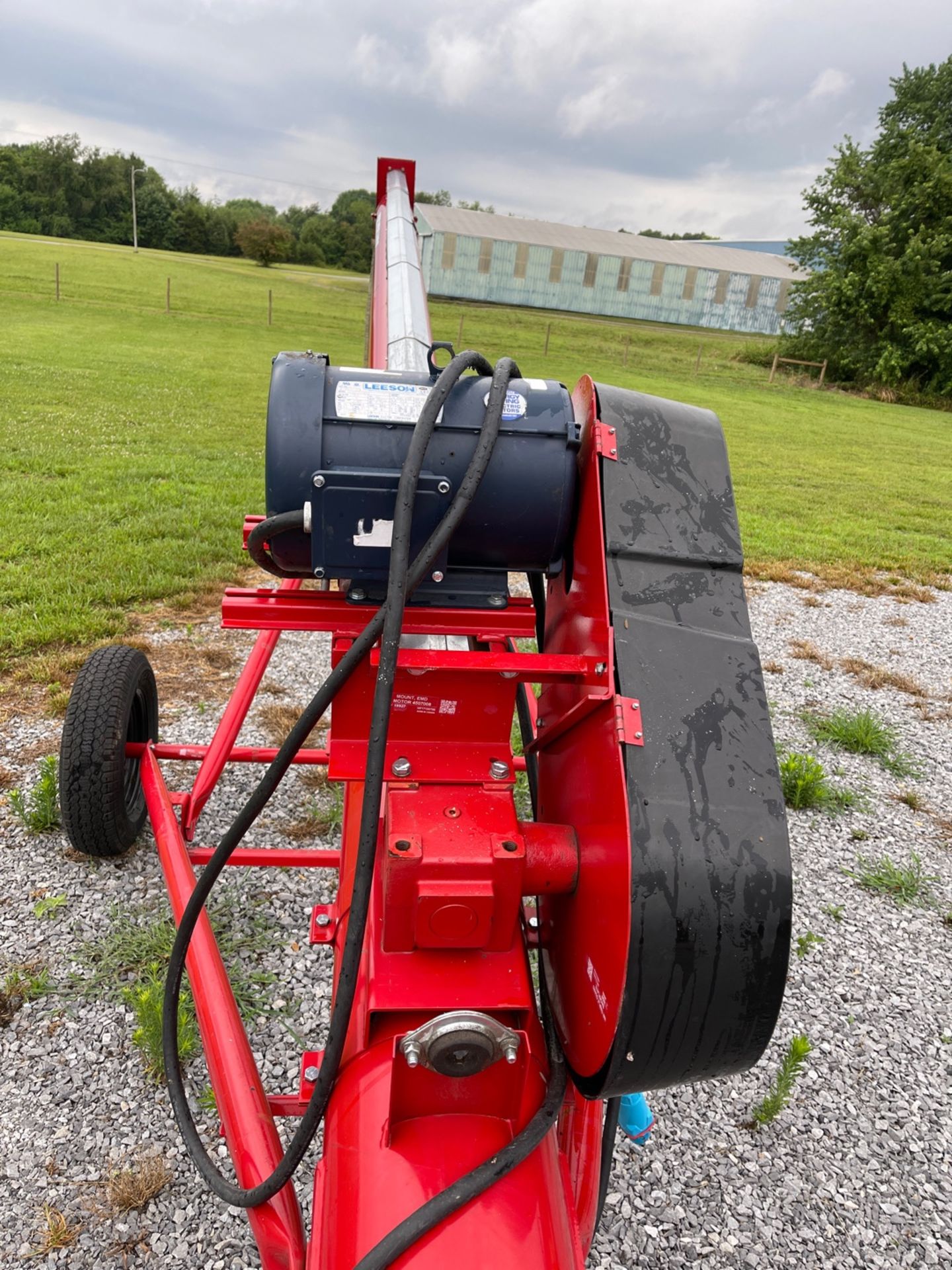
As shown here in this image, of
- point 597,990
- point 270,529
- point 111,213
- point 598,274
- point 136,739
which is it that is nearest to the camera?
point 597,990

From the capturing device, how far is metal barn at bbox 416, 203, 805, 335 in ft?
119

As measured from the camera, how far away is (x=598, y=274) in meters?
39.1

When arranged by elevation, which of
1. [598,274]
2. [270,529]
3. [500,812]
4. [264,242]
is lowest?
[500,812]

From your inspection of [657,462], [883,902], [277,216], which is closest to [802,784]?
[883,902]

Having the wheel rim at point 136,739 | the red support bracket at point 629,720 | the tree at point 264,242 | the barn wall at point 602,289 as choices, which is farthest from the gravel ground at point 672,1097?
the tree at point 264,242

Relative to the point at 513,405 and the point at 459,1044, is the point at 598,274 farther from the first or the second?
the point at 459,1044

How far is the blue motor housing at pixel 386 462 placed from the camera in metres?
1.33

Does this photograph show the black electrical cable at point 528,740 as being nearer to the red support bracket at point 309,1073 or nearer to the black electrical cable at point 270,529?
the black electrical cable at point 270,529

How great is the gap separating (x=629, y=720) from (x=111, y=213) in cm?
7310

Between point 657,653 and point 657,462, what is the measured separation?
0.35 m

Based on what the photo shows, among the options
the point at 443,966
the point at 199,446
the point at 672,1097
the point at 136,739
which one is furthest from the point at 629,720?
the point at 199,446

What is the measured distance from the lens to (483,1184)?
1116 mm

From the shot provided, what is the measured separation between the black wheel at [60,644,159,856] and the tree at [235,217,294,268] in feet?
172

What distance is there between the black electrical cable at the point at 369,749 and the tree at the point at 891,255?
24699 millimetres
